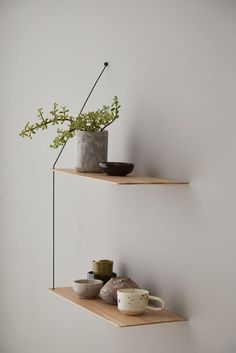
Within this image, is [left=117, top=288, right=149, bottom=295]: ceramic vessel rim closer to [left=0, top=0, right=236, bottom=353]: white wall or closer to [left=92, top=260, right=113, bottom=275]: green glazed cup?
[left=0, top=0, right=236, bottom=353]: white wall

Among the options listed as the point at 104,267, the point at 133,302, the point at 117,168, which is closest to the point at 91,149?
the point at 117,168

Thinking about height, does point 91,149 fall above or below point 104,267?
above

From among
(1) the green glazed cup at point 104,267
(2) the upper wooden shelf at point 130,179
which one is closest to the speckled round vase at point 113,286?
(1) the green glazed cup at point 104,267

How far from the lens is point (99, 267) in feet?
8.78

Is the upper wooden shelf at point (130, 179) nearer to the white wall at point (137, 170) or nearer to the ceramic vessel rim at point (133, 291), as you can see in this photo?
the white wall at point (137, 170)

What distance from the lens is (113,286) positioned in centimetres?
247

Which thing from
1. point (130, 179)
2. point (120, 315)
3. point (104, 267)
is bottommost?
point (120, 315)

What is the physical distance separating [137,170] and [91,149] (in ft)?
0.60

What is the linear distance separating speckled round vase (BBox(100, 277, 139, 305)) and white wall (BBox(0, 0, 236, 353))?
3.8 inches

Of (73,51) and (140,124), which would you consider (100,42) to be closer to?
(73,51)

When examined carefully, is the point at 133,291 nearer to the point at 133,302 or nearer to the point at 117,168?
the point at 133,302

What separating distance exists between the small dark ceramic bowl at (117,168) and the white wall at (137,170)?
0.11m

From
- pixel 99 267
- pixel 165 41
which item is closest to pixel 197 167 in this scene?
pixel 165 41

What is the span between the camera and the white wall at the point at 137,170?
2.20m
